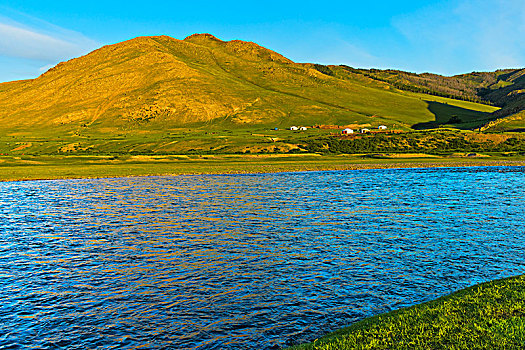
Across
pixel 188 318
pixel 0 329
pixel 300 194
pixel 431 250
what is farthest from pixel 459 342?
pixel 300 194

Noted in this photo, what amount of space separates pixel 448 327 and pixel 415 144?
5963 inches

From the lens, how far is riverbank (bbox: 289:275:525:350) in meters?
13.3

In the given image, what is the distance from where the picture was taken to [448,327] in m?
14.5

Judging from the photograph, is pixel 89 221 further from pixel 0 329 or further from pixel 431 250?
pixel 431 250

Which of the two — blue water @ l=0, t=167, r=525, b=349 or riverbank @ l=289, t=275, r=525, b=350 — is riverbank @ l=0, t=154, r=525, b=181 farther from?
riverbank @ l=289, t=275, r=525, b=350

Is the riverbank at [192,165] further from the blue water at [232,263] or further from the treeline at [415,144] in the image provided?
the blue water at [232,263]

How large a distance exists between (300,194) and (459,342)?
4360 centimetres

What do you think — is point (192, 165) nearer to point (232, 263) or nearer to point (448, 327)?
point (232, 263)

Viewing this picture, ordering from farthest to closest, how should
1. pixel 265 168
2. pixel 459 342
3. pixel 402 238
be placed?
pixel 265 168
pixel 402 238
pixel 459 342

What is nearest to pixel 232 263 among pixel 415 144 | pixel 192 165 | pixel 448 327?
pixel 448 327

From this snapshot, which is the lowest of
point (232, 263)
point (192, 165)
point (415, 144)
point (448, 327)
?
point (232, 263)

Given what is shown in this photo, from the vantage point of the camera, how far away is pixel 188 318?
699 inches

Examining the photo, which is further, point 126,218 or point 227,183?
point 227,183

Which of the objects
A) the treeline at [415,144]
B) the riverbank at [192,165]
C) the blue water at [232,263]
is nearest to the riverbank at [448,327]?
the blue water at [232,263]
